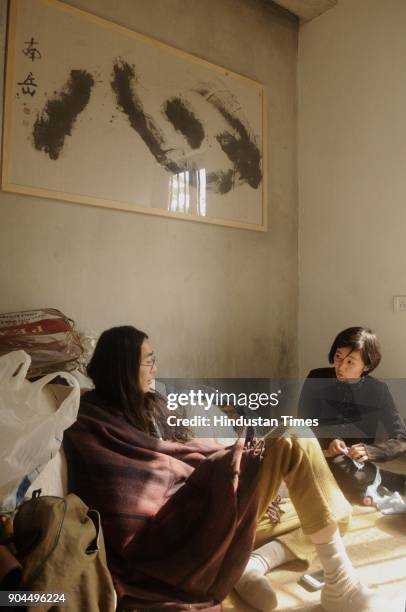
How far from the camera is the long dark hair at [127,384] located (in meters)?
1.09

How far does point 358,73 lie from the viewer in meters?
2.31

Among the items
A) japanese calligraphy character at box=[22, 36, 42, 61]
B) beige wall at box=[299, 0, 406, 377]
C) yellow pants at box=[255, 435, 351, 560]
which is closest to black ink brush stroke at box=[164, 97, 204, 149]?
japanese calligraphy character at box=[22, 36, 42, 61]

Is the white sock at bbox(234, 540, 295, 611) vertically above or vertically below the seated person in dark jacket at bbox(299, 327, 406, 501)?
below

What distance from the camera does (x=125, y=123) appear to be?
2.03 m

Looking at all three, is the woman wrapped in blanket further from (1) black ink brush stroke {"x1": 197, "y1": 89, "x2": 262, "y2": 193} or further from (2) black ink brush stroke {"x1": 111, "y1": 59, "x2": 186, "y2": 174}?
(1) black ink brush stroke {"x1": 197, "y1": 89, "x2": 262, "y2": 193}

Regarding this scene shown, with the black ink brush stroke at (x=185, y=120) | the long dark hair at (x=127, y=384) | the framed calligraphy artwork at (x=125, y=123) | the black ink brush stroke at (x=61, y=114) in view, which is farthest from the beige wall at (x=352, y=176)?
the long dark hair at (x=127, y=384)

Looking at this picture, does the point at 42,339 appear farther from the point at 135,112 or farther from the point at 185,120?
the point at 185,120

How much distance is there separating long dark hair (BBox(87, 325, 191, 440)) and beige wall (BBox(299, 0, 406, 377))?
1.35 meters

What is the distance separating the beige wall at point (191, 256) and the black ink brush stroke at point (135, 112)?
9.1 inches

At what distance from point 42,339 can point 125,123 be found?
1.02m

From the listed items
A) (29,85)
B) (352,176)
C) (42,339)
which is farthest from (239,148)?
(42,339)

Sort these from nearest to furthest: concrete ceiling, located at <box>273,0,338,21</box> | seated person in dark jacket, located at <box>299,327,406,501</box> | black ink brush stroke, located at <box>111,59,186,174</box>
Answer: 1. seated person in dark jacket, located at <box>299,327,406,501</box>
2. black ink brush stroke, located at <box>111,59,186,174</box>
3. concrete ceiling, located at <box>273,0,338,21</box>

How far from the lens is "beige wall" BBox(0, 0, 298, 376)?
1.85m

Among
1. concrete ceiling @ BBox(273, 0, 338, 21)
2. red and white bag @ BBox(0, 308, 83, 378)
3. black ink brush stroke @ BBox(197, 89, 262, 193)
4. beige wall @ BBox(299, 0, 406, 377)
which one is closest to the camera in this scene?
red and white bag @ BBox(0, 308, 83, 378)
